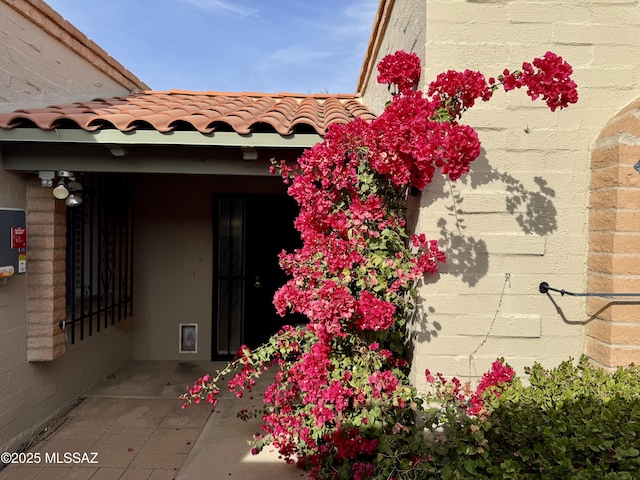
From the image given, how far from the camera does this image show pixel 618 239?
2428 millimetres

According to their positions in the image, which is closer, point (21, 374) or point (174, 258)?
point (21, 374)

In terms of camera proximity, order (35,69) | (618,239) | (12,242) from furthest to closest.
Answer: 1. (35,69)
2. (12,242)
3. (618,239)

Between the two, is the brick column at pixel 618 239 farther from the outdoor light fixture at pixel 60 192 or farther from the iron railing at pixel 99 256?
the iron railing at pixel 99 256

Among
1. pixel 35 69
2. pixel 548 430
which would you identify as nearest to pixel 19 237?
pixel 35 69

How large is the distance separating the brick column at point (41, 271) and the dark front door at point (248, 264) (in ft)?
7.25

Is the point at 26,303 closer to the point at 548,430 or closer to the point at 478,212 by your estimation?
the point at 478,212

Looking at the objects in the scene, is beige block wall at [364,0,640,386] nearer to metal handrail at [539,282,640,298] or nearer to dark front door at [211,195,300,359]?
metal handrail at [539,282,640,298]

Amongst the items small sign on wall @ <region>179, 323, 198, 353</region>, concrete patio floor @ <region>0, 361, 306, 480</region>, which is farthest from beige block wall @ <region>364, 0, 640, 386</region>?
small sign on wall @ <region>179, 323, 198, 353</region>

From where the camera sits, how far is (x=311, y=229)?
2.52 metres

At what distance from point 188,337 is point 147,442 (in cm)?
220

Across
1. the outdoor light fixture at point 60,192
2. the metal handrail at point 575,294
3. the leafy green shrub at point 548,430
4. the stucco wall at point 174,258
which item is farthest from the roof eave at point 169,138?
the stucco wall at point 174,258

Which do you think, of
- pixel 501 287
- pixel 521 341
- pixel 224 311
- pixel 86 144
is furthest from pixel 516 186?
pixel 224 311

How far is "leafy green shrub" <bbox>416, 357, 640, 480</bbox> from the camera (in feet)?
6.30

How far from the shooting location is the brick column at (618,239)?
7.90ft
